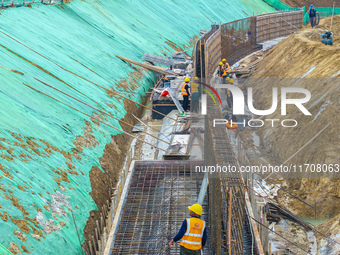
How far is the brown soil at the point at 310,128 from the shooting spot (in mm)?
10500

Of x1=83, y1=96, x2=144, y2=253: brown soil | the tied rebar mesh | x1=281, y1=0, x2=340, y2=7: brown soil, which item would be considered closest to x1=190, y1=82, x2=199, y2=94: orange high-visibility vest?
x1=83, y1=96, x2=144, y2=253: brown soil

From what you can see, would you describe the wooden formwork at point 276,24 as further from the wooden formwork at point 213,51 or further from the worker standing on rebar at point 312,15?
the wooden formwork at point 213,51

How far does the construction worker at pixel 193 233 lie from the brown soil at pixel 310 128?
521 centimetres

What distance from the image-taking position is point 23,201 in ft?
25.7

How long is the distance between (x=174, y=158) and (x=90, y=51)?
28.4ft

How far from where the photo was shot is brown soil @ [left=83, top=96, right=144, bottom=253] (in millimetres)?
9234

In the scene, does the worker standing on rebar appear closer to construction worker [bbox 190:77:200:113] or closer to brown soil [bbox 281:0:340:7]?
construction worker [bbox 190:77:200:113]

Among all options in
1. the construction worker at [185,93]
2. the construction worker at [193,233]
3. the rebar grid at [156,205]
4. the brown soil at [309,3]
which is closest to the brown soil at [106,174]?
the rebar grid at [156,205]

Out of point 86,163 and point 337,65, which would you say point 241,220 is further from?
point 337,65

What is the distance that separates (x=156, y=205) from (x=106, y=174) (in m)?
2.26

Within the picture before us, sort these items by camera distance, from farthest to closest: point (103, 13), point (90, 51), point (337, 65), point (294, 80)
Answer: point (103, 13), point (90, 51), point (294, 80), point (337, 65)

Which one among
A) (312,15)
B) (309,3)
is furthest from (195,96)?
(309,3)

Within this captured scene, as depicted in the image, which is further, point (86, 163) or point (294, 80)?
point (294, 80)

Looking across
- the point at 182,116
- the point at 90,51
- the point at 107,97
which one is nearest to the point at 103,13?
the point at 90,51
